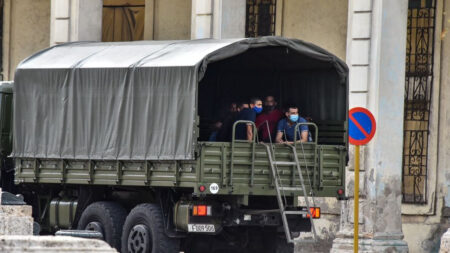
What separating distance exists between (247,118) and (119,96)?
74.1 inches

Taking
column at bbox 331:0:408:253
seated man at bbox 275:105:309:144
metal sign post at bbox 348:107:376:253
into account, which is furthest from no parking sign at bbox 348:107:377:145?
column at bbox 331:0:408:253

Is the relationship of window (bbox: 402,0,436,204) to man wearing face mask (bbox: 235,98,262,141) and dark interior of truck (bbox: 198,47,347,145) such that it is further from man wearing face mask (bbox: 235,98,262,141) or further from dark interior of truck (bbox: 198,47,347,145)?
man wearing face mask (bbox: 235,98,262,141)

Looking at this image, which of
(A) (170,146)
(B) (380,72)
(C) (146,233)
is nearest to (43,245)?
(A) (170,146)

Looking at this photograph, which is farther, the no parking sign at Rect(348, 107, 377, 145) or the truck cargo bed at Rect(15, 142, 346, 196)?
the no parking sign at Rect(348, 107, 377, 145)

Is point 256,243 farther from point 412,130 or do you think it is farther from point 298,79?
point 412,130

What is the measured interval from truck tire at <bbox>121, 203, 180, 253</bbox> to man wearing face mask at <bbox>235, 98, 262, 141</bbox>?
1.52 meters

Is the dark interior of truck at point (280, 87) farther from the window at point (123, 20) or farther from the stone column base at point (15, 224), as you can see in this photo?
the window at point (123, 20)

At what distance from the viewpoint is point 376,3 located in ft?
78.5

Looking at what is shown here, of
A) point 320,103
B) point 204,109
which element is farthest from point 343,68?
point 204,109

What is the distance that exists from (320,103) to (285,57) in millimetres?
844

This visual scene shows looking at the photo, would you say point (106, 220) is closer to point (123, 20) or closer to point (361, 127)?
point (361, 127)

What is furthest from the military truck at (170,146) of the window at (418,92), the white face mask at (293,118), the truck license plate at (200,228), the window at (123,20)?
the window at (123,20)

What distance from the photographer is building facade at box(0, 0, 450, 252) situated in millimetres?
23656

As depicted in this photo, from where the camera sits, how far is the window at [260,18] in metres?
28.3
